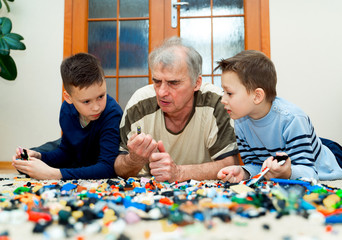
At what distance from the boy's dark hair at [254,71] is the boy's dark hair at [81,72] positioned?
60 centimetres

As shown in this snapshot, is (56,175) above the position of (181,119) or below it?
below

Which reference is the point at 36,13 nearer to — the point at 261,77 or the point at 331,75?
the point at 261,77

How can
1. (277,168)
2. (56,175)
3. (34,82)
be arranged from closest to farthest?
(277,168)
(56,175)
(34,82)

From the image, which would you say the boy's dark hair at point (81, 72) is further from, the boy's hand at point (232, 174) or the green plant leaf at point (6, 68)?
the green plant leaf at point (6, 68)

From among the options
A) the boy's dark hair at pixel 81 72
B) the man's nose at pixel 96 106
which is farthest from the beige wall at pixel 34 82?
the man's nose at pixel 96 106

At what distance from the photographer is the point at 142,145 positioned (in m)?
1.22

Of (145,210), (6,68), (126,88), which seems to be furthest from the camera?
(126,88)

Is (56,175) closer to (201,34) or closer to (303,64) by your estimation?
(201,34)

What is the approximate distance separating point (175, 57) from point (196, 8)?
177cm

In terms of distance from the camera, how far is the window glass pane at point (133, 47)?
120 inches

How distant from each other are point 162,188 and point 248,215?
0.47 metres

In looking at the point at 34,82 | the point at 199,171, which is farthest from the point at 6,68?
the point at 199,171

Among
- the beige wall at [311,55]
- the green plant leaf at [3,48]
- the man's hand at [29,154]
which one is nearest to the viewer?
the man's hand at [29,154]

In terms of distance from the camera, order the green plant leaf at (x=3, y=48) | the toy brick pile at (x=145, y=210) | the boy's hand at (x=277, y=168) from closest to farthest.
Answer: the toy brick pile at (x=145, y=210), the boy's hand at (x=277, y=168), the green plant leaf at (x=3, y=48)
